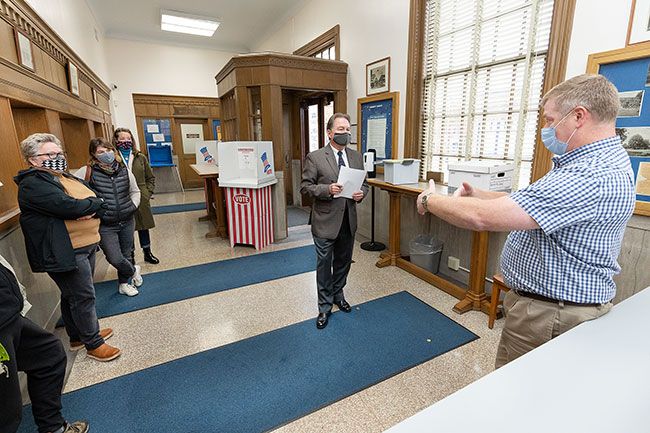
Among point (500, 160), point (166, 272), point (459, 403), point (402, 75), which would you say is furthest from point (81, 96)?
point (459, 403)

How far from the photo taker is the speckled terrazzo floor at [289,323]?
1773 mm

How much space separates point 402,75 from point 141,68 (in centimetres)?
680

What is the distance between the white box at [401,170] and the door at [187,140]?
21.4ft

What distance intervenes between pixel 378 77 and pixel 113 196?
312 centimetres

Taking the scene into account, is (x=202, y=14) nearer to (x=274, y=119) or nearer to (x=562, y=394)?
(x=274, y=119)

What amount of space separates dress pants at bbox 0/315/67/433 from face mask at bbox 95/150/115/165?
4.80 feet

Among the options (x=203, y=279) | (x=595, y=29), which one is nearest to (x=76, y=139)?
(x=203, y=279)

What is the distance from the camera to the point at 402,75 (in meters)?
3.61

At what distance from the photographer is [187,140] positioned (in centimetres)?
849

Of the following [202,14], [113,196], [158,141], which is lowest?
[113,196]

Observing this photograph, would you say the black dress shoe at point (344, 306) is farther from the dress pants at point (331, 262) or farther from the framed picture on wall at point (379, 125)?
the framed picture on wall at point (379, 125)

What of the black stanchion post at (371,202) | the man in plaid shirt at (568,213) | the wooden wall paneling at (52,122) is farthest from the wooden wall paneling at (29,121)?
the man in plaid shirt at (568,213)

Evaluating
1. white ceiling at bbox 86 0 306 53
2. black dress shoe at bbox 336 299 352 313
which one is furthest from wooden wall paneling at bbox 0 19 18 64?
white ceiling at bbox 86 0 306 53

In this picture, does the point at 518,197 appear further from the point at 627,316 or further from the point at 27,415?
the point at 27,415
